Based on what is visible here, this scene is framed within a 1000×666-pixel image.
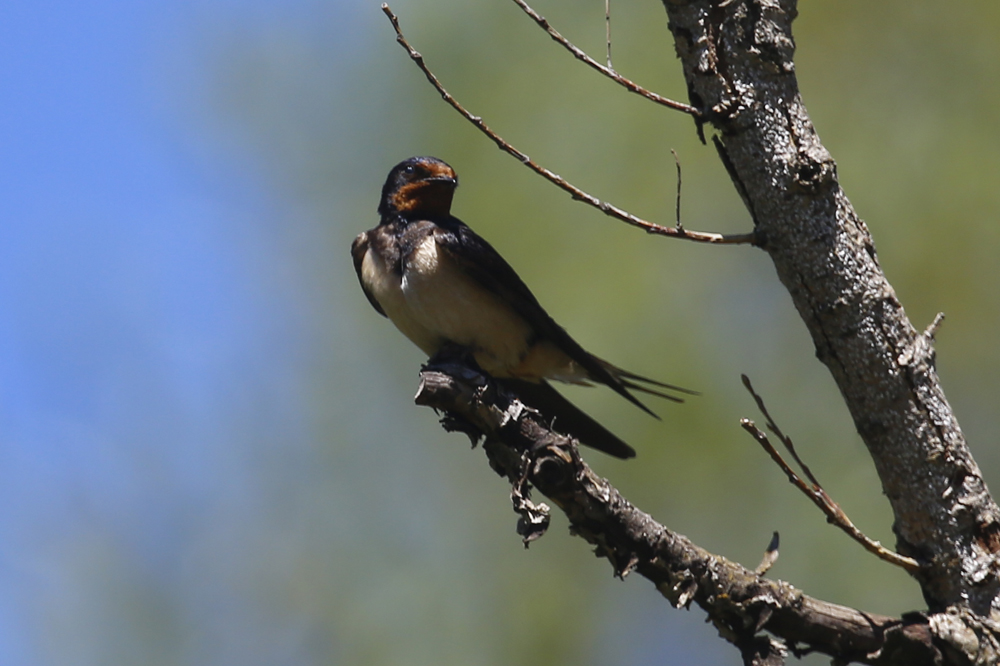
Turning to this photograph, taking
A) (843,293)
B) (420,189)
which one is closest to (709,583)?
(843,293)

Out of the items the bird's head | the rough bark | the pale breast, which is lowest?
the rough bark

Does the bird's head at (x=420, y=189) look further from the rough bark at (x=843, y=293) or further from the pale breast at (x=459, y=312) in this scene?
the rough bark at (x=843, y=293)

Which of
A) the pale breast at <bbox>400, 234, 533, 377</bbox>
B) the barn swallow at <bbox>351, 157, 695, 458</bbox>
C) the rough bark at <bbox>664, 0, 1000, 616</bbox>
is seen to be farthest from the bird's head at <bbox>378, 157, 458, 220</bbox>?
the rough bark at <bbox>664, 0, 1000, 616</bbox>

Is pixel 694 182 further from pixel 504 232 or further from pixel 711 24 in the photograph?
pixel 711 24

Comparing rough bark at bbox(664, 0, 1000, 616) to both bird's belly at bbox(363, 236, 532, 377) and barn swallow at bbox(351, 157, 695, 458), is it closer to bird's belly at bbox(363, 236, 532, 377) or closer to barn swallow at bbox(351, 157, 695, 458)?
barn swallow at bbox(351, 157, 695, 458)

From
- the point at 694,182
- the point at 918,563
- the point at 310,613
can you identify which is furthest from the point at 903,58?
the point at 918,563

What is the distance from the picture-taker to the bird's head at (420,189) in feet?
17.7

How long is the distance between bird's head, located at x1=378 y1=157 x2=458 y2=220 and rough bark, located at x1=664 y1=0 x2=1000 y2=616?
2.56m

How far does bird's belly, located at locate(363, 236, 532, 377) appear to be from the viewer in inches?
187

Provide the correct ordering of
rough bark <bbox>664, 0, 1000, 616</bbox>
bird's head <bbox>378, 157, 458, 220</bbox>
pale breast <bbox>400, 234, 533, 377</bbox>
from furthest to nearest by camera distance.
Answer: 1. bird's head <bbox>378, 157, 458, 220</bbox>
2. pale breast <bbox>400, 234, 533, 377</bbox>
3. rough bark <bbox>664, 0, 1000, 616</bbox>

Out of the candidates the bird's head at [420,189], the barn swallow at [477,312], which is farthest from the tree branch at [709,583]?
the bird's head at [420,189]

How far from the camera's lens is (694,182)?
1063 cm

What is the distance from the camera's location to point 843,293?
2893 mm

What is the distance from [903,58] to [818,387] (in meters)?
3.69
